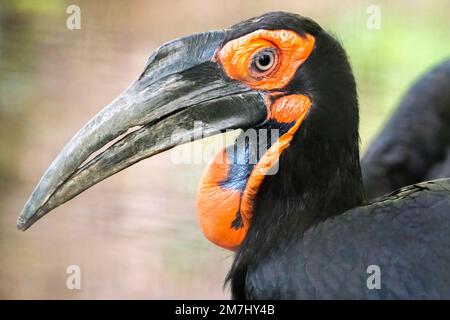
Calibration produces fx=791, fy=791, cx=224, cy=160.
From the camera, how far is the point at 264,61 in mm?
1379

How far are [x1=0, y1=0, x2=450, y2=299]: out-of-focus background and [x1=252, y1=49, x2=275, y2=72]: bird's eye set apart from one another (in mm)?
1092

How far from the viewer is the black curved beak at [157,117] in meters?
1.33

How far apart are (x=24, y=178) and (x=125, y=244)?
392 millimetres

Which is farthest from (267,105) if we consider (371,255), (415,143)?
(415,143)

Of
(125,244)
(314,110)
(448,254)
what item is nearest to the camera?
(448,254)

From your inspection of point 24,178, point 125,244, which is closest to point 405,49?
point 125,244

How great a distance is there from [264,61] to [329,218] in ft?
0.97

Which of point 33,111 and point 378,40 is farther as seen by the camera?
point 378,40

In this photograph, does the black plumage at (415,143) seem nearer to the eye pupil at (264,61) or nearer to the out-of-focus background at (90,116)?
the out-of-focus background at (90,116)

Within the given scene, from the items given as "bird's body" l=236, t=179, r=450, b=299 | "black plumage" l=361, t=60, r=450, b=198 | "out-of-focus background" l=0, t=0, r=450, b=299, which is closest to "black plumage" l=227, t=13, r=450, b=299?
"bird's body" l=236, t=179, r=450, b=299

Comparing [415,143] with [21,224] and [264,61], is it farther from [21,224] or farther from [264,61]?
[21,224]

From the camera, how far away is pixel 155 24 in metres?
2.85

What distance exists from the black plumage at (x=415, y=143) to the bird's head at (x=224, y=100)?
86cm

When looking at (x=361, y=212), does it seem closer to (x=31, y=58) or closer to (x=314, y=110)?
(x=314, y=110)
